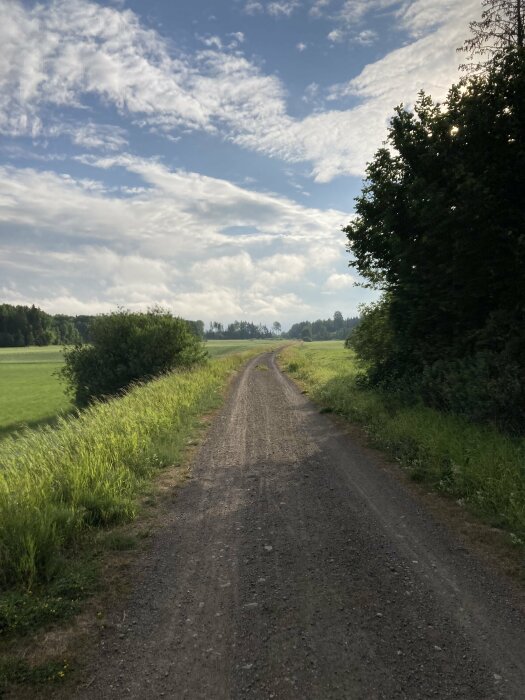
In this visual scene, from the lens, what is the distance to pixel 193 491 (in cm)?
768

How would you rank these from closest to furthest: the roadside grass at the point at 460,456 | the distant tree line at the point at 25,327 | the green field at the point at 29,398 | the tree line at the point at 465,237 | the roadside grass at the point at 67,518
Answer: the roadside grass at the point at 67,518
the roadside grass at the point at 460,456
the tree line at the point at 465,237
the green field at the point at 29,398
the distant tree line at the point at 25,327

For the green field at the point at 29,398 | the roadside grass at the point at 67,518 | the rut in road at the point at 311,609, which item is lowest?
the green field at the point at 29,398

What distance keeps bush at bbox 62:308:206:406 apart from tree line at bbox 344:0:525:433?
2050 cm

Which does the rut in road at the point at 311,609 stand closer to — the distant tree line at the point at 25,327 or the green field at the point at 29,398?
the green field at the point at 29,398

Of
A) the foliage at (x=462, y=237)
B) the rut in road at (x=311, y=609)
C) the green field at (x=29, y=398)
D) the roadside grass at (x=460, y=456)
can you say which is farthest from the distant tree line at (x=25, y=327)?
the rut in road at (x=311, y=609)

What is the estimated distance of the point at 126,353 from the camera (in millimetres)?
31219

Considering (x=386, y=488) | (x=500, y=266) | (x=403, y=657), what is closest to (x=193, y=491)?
(x=386, y=488)

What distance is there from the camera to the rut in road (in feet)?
10.5

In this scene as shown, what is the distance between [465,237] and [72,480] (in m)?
10.3

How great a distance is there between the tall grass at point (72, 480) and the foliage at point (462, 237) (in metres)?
7.91

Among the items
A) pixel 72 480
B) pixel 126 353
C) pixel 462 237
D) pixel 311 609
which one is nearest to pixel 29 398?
pixel 126 353

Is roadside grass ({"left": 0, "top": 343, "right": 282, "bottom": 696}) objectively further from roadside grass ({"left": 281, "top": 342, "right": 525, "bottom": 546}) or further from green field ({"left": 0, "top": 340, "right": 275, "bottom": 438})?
green field ({"left": 0, "top": 340, "right": 275, "bottom": 438})

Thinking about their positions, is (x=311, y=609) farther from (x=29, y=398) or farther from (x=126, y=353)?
(x=29, y=398)

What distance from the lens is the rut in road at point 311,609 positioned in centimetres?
321
